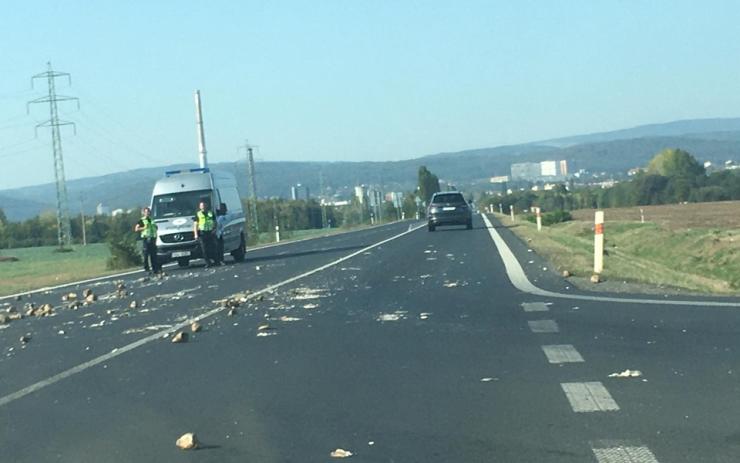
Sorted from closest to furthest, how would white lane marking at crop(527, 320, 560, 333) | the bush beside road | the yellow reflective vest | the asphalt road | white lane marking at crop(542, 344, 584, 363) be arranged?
1. the asphalt road
2. white lane marking at crop(542, 344, 584, 363)
3. white lane marking at crop(527, 320, 560, 333)
4. the bush beside road
5. the yellow reflective vest

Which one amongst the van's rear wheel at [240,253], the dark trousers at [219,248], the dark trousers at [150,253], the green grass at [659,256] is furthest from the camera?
the van's rear wheel at [240,253]

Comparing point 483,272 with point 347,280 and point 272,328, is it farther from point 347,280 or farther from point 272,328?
point 272,328

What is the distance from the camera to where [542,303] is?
47.4 ft

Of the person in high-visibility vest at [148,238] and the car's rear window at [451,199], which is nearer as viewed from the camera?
the person in high-visibility vest at [148,238]

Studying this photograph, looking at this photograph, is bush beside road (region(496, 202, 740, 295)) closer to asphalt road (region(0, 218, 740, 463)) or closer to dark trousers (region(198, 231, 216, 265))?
asphalt road (region(0, 218, 740, 463))

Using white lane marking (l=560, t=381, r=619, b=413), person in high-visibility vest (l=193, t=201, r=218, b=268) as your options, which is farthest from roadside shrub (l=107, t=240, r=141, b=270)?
white lane marking (l=560, t=381, r=619, b=413)

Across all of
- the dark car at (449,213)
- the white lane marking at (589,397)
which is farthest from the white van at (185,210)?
the white lane marking at (589,397)

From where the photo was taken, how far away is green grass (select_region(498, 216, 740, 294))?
2078 centimetres

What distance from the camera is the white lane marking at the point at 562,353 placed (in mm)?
9742

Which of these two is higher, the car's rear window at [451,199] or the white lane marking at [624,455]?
the car's rear window at [451,199]

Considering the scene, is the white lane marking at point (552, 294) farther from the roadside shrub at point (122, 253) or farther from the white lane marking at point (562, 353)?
the roadside shrub at point (122, 253)

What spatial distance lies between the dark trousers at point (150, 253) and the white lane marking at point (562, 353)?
2099 centimetres

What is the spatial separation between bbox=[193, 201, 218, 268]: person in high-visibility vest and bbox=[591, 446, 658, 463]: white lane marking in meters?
24.0

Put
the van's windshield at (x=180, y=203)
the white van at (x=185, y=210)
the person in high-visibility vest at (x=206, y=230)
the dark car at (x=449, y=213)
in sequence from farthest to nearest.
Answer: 1. the dark car at (x=449, y=213)
2. the van's windshield at (x=180, y=203)
3. the white van at (x=185, y=210)
4. the person in high-visibility vest at (x=206, y=230)
